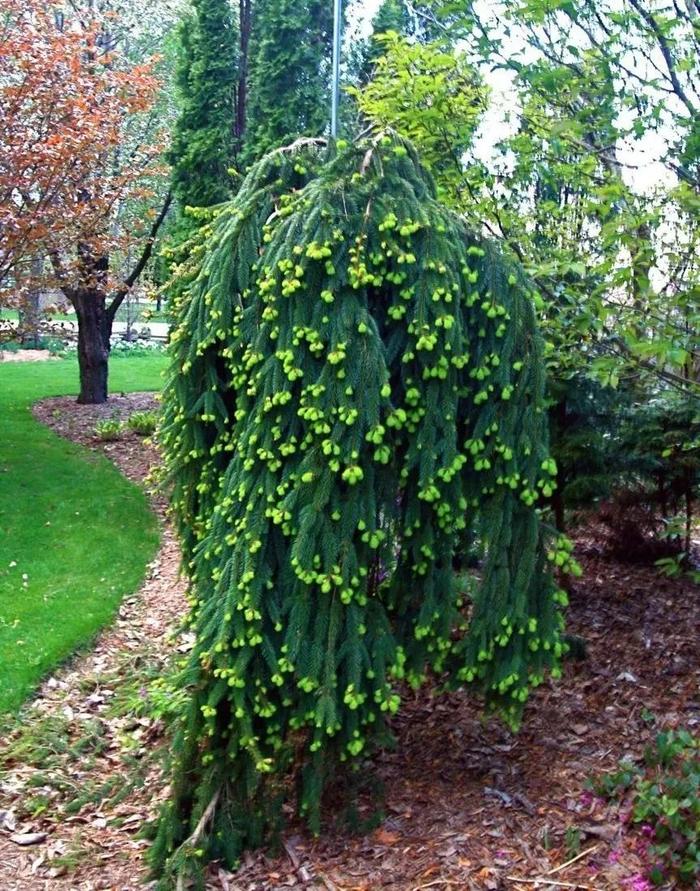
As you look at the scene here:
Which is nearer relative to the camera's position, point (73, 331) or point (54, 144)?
point (54, 144)

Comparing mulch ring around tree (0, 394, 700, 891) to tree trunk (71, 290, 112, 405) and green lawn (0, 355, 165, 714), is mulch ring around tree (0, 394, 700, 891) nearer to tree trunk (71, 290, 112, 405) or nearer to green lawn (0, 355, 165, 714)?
green lawn (0, 355, 165, 714)

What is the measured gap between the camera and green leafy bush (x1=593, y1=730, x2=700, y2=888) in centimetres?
314

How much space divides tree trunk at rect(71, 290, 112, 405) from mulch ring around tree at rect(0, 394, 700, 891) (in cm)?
940

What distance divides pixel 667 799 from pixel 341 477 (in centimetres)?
175

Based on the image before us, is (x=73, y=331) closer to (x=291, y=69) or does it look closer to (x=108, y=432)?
(x=108, y=432)

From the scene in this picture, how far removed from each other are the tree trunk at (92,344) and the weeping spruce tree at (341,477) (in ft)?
35.0

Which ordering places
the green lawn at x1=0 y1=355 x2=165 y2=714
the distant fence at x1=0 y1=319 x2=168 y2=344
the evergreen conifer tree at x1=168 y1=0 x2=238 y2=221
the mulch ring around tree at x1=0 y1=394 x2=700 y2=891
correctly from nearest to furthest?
the mulch ring around tree at x1=0 y1=394 x2=700 y2=891 < the green lawn at x1=0 y1=355 x2=165 y2=714 < the distant fence at x1=0 y1=319 x2=168 y2=344 < the evergreen conifer tree at x1=168 y1=0 x2=238 y2=221

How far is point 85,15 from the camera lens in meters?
12.2

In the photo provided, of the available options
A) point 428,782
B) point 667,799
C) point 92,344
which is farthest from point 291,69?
point 667,799

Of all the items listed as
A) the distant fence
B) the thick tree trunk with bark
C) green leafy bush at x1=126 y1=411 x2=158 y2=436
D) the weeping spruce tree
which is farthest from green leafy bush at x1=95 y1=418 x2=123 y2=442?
the weeping spruce tree

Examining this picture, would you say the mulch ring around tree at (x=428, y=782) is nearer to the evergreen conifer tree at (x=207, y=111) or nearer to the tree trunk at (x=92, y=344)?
the evergreen conifer tree at (x=207, y=111)

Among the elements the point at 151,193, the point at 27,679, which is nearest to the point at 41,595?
the point at 27,679

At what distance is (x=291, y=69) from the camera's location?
1130cm

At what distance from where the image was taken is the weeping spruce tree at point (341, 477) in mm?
3180
